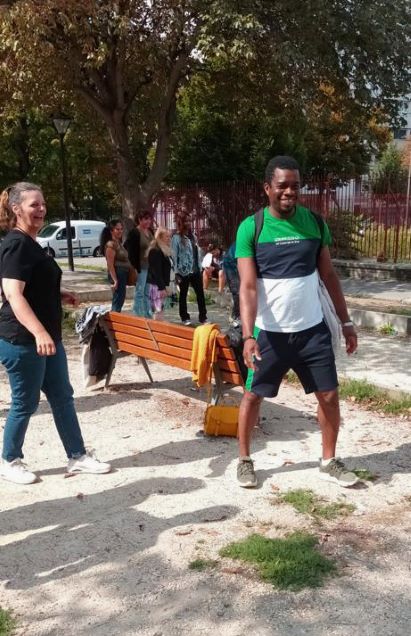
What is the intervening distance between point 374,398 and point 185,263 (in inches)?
176

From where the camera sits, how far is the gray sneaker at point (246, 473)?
12.5ft

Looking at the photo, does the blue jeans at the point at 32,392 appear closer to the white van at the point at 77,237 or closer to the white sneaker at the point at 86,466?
the white sneaker at the point at 86,466

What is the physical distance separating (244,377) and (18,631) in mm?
2497

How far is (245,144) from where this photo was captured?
20500mm

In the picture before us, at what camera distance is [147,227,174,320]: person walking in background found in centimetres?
804

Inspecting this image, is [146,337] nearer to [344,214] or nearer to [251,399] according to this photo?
[251,399]

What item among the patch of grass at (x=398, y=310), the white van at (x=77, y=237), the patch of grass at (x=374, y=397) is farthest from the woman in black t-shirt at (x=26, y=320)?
the white van at (x=77, y=237)

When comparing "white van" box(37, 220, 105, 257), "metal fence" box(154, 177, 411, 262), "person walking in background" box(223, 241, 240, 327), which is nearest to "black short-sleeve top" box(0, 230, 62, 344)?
"person walking in background" box(223, 241, 240, 327)

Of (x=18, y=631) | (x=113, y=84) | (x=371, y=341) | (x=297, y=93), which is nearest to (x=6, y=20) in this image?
(x=113, y=84)

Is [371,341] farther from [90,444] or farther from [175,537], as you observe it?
[175,537]

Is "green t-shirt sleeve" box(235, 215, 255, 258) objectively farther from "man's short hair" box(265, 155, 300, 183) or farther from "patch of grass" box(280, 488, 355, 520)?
"patch of grass" box(280, 488, 355, 520)

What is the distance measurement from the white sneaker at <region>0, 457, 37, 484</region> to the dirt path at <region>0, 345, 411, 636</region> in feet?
0.26

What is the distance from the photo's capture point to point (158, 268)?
811 centimetres

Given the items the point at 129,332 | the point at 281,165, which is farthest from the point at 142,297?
the point at 281,165
